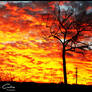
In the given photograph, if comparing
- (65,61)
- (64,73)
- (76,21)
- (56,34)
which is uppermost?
(76,21)

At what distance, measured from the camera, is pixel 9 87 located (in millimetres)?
21734

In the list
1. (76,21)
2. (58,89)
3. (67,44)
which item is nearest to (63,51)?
(67,44)

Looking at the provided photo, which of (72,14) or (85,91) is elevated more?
(72,14)

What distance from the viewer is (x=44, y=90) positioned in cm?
2073

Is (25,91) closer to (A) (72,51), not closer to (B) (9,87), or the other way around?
(B) (9,87)

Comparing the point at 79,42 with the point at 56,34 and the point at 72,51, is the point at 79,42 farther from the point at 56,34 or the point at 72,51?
the point at 56,34

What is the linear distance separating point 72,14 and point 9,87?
1611 cm

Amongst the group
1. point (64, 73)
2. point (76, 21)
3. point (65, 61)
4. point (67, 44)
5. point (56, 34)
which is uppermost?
point (76, 21)

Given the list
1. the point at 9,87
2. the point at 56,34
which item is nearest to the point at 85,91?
the point at 9,87

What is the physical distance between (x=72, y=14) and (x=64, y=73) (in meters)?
10.3

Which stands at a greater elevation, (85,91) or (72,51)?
(72,51)

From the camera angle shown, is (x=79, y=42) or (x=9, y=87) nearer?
(x=9, y=87)

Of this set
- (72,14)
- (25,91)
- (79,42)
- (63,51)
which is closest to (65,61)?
(63,51)

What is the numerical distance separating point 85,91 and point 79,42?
35.9 ft
